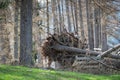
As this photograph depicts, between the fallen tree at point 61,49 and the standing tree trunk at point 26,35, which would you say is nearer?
the standing tree trunk at point 26,35

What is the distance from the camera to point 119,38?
3403 cm

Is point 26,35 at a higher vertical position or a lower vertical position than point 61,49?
higher

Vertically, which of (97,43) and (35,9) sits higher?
(35,9)

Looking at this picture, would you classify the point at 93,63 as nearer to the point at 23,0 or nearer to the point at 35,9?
the point at 23,0

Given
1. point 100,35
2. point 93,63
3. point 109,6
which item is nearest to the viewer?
point 93,63

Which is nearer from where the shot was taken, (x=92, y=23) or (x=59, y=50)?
(x=59, y=50)

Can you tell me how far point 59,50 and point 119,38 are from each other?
18828 mm

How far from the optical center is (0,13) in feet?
62.1

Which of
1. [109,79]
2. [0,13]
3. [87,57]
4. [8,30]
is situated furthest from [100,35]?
[109,79]

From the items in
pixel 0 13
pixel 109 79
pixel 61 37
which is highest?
pixel 0 13

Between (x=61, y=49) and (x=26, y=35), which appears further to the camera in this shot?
(x=61, y=49)

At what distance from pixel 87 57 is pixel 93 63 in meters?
0.45

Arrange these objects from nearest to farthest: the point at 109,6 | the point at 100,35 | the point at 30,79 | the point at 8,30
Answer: the point at 30,79, the point at 109,6, the point at 8,30, the point at 100,35

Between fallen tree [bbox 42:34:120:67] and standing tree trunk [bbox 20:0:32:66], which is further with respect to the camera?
fallen tree [bbox 42:34:120:67]
